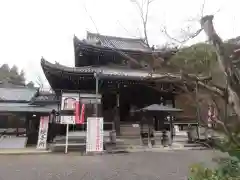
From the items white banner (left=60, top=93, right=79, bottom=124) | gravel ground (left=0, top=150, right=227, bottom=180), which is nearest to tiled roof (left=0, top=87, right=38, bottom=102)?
white banner (left=60, top=93, right=79, bottom=124)

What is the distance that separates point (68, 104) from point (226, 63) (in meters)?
12.0

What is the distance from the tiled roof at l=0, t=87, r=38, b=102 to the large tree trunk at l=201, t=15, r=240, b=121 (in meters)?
20.7

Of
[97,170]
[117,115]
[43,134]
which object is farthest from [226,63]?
[117,115]

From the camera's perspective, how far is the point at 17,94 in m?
22.9

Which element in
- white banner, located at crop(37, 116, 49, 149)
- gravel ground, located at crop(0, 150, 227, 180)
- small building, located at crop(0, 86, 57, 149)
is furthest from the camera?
small building, located at crop(0, 86, 57, 149)

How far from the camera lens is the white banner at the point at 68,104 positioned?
41.8 ft

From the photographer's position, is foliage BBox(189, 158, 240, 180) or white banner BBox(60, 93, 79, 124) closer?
foliage BBox(189, 158, 240, 180)

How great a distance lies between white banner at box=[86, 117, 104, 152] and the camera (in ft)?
39.6

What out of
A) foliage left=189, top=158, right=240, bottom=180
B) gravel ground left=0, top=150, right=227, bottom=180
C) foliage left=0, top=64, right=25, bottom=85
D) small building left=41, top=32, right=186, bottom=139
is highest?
foliage left=0, top=64, right=25, bottom=85

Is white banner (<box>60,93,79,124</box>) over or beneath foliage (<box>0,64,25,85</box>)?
beneath

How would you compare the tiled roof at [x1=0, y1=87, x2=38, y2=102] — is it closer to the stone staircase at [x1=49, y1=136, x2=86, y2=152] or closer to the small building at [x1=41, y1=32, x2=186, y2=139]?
the small building at [x1=41, y1=32, x2=186, y2=139]

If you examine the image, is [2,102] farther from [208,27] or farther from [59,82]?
[208,27]

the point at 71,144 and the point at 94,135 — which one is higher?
the point at 94,135

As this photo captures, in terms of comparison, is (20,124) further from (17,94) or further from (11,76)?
(11,76)
